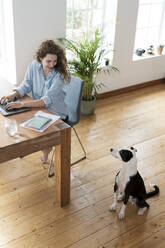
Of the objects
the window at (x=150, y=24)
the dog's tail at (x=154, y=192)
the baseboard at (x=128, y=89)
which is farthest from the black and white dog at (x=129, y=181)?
the window at (x=150, y=24)

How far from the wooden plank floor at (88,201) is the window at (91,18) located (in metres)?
1.28

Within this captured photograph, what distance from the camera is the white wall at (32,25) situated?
11.0ft

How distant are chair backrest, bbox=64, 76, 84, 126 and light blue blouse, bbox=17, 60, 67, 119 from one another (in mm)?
49

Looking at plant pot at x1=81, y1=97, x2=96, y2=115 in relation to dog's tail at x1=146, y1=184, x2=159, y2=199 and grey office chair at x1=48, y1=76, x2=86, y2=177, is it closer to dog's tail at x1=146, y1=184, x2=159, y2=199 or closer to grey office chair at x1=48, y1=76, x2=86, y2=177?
grey office chair at x1=48, y1=76, x2=86, y2=177

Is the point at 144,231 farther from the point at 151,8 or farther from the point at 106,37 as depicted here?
the point at 151,8

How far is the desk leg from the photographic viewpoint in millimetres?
2262

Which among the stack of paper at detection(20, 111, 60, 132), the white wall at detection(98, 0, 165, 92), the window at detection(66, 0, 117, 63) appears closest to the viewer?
the stack of paper at detection(20, 111, 60, 132)

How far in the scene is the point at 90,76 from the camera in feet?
12.7

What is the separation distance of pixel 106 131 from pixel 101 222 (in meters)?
1.46

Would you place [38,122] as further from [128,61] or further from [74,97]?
[128,61]

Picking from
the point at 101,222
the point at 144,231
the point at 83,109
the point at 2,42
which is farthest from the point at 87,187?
the point at 2,42

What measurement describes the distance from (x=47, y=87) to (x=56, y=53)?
A: 1.06 ft

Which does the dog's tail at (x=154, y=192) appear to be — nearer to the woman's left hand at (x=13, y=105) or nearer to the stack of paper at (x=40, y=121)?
the stack of paper at (x=40, y=121)

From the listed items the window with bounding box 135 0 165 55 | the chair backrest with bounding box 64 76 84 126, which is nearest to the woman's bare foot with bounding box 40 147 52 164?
the chair backrest with bounding box 64 76 84 126
